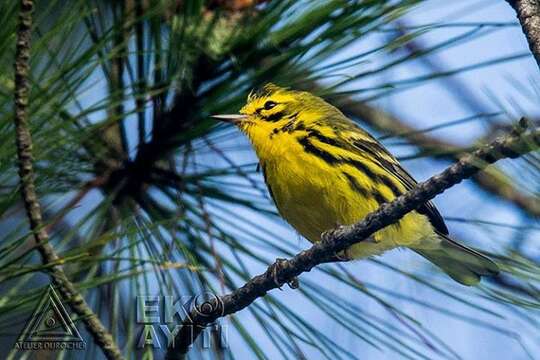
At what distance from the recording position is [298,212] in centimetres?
207

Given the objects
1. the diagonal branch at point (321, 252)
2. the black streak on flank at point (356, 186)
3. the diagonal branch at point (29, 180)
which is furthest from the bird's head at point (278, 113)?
the diagonal branch at point (29, 180)

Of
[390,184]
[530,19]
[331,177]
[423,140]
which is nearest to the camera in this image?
[530,19]

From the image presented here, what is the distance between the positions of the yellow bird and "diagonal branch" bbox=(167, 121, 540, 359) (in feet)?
1.42

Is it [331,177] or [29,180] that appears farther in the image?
[331,177]

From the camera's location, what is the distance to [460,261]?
210 centimetres

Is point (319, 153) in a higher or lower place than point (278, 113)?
lower

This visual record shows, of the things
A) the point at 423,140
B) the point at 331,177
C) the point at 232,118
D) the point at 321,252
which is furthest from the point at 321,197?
the point at 321,252

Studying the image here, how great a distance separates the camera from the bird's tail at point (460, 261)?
6.57ft

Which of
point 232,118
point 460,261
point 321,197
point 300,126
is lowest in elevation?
point 460,261

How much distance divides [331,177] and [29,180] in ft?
2.79

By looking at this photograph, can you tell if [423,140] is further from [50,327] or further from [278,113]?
[50,327]

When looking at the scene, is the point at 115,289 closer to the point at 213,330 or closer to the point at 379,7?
the point at 213,330

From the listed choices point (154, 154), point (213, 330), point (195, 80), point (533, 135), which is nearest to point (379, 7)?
point (195, 80)

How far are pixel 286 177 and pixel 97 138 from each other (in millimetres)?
414
